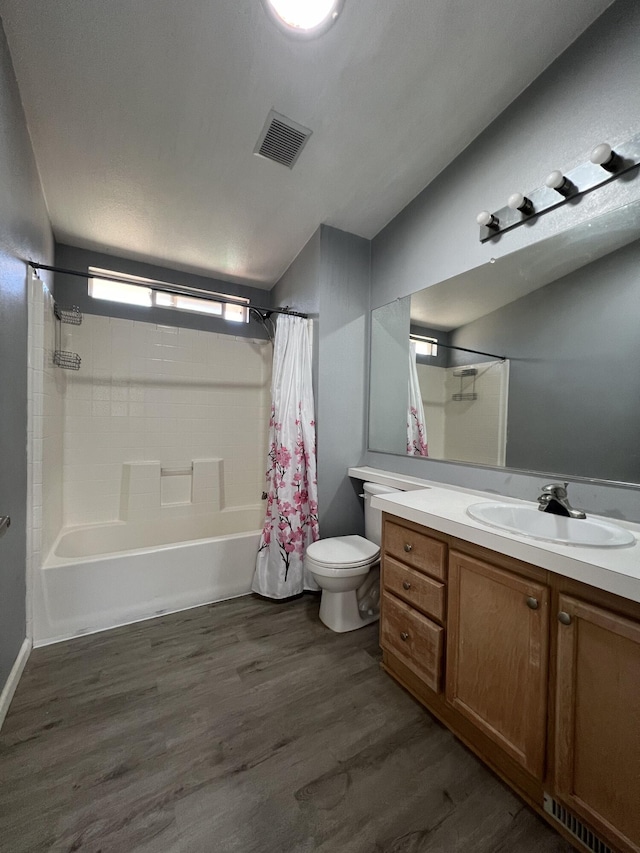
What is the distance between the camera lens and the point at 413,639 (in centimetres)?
135

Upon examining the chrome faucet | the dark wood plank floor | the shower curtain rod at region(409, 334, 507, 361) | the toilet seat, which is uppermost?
the shower curtain rod at region(409, 334, 507, 361)

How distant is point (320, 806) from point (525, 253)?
2.25 metres

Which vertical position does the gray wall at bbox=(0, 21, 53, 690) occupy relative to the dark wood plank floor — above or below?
above

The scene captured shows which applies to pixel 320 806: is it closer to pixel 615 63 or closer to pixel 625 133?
pixel 625 133

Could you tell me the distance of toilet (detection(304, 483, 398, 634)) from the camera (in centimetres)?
175

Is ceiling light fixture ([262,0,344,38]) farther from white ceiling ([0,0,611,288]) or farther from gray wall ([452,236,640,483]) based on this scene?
gray wall ([452,236,640,483])

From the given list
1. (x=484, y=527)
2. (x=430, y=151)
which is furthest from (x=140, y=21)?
(x=484, y=527)

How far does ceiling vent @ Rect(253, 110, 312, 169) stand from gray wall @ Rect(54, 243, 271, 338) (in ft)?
4.10

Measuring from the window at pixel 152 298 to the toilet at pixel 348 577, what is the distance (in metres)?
1.65

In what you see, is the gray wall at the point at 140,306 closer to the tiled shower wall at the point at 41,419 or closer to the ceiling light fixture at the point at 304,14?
the tiled shower wall at the point at 41,419

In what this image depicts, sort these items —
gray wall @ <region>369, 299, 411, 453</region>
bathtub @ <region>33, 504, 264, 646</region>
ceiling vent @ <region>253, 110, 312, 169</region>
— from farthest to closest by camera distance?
gray wall @ <region>369, 299, 411, 453</region> < bathtub @ <region>33, 504, 264, 646</region> < ceiling vent @ <region>253, 110, 312, 169</region>

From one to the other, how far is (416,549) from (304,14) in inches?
82.7

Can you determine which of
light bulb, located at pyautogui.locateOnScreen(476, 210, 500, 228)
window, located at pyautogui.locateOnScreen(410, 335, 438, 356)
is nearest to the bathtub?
window, located at pyautogui.locateOnScreen(410, 335, 438, 356)

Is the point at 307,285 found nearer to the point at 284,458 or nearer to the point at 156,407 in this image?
the point at 284,458
